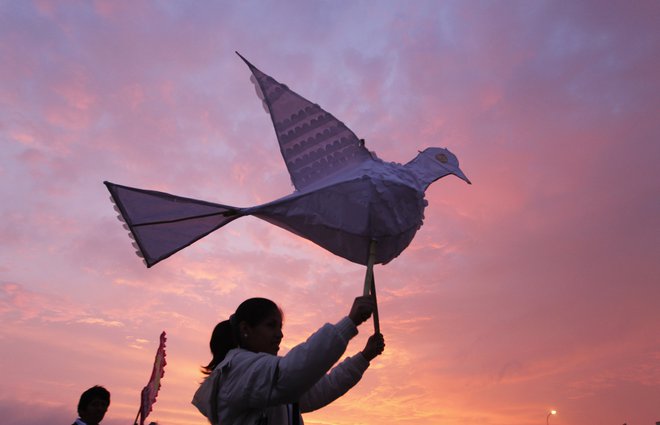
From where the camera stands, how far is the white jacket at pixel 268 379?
213 centimetres

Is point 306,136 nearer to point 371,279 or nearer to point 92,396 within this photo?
point 371,279

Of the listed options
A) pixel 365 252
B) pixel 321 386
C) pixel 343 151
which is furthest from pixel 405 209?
pixel 321 386

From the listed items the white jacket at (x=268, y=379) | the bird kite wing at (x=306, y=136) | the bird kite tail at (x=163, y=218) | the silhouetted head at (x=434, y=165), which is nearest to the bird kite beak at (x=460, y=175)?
the silhouetted head at (x=434, y=165)

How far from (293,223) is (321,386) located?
0.90 m

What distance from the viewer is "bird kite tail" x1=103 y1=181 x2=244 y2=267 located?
3121 mm

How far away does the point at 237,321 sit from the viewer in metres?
2.60

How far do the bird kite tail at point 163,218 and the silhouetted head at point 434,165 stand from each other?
1082 mm

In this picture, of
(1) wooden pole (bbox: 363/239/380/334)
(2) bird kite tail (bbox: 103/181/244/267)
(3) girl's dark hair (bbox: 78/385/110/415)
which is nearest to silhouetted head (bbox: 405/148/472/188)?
(1) wooden pole (bbox: 363/239/380/334)

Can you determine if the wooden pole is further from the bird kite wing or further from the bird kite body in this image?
the bird kite wing

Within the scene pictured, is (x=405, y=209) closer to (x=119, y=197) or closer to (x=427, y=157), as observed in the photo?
(x=427, y=157)

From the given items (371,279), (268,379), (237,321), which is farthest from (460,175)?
(268,379)

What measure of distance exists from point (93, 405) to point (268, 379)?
324cm

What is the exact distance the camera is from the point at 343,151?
329 cm

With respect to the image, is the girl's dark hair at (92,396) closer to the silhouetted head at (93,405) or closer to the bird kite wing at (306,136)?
the silhouetted head at (93,405)
